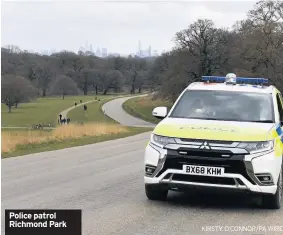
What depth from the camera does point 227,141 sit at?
23.4 feet

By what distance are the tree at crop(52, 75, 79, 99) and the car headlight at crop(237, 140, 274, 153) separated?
126 metres

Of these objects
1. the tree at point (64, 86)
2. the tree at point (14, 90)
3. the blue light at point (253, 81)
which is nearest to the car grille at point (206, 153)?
the blue light at point (253, 81)

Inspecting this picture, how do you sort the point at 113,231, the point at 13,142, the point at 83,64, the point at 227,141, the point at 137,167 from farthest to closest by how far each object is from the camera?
the point at 83,64, the point at 13,142, the point at 137,167, the point at 227,141, the point at 113,231

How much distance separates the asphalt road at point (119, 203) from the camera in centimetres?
667

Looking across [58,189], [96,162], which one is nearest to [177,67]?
[96,162]

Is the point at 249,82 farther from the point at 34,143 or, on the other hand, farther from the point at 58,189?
the point at 34,143

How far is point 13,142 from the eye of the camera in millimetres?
20297

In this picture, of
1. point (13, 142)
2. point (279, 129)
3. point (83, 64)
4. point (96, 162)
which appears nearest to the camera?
point (279, 129)

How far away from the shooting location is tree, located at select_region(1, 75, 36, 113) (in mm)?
100562

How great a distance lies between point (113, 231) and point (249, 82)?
15.1ft

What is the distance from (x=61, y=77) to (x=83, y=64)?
1289 cm

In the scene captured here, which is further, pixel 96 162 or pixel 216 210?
pixel 96 162

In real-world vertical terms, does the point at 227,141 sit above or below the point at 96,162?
above

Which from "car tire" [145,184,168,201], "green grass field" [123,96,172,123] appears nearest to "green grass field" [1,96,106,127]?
"green grass field" [123,96,172,123]
